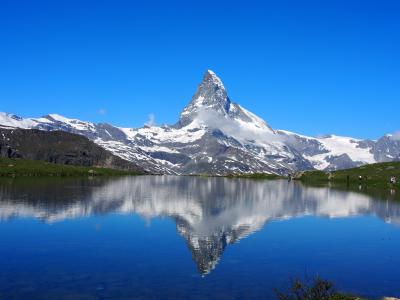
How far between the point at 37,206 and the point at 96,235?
4315 centimetres

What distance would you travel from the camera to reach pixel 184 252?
65.1 metres

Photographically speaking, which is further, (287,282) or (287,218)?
(287,218)

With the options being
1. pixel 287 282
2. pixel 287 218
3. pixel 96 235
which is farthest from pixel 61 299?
pixel 287 218

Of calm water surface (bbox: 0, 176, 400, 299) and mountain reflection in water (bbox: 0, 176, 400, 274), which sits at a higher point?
mountain reflection in water (bbox: 0, 176, 400, 274)

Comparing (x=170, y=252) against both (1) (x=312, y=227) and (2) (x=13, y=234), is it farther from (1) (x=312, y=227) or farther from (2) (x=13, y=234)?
(1) (x=312, y=227)

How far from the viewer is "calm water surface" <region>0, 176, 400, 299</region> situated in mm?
47469

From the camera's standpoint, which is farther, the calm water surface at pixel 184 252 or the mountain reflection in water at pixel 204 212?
the mountain reflection in water at pixel 204 212

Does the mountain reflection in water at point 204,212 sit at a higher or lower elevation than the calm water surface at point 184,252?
higher

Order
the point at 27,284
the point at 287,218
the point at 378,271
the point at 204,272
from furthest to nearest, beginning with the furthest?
the point at 287,218 < the point at 378,271 < the point at 204,272 < the point at 27,284

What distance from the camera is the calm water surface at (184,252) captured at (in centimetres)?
4747

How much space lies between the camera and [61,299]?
42.2m

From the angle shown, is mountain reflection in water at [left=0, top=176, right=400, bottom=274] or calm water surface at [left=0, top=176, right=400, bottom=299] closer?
calm water surface at [left=0, top=176, right=400, bottom=299]

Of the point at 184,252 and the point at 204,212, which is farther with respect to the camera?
the point at 204,212

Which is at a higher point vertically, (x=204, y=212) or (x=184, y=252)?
(x=204, y=212)
